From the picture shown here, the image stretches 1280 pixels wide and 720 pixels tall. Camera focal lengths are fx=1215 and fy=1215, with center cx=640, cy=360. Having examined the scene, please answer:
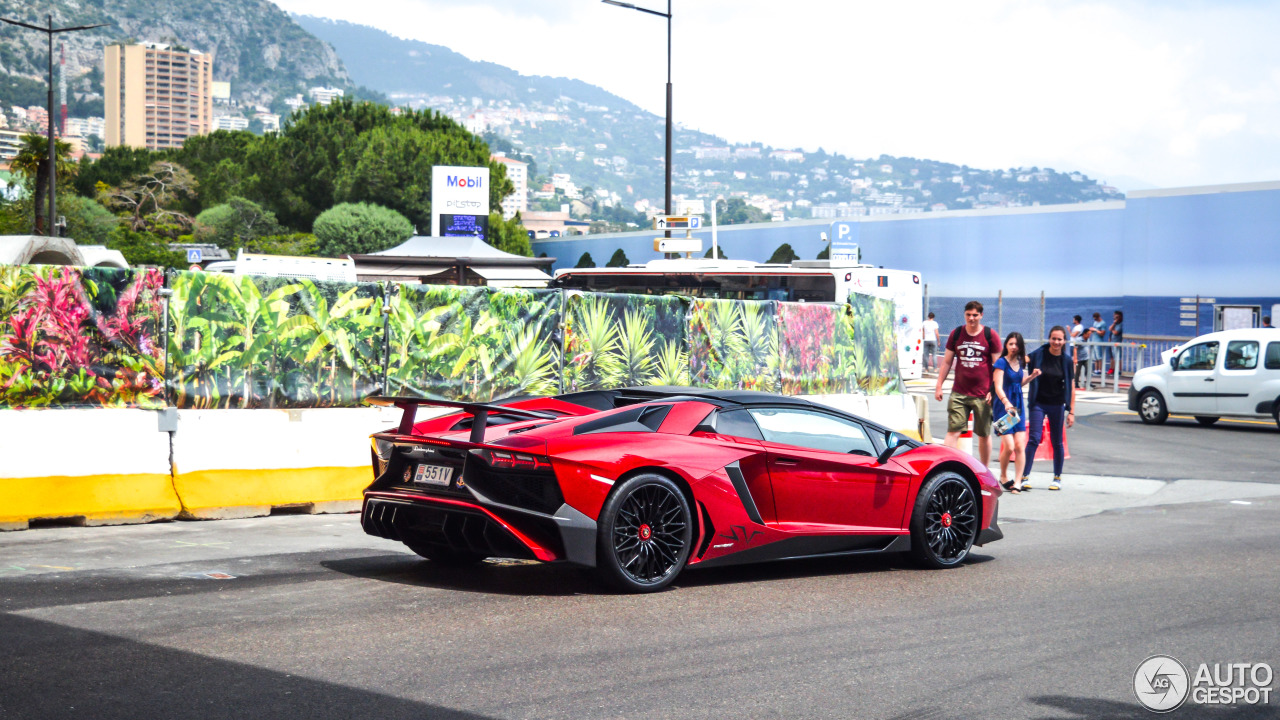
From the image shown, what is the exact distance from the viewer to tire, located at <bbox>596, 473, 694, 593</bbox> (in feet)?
22.4

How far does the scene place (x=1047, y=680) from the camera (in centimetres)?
538

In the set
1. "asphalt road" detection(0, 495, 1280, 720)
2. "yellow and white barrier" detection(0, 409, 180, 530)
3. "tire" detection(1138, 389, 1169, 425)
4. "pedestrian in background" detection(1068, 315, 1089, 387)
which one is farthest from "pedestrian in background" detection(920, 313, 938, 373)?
"yellow and white barrier" detection(0, 409, 180, 530)

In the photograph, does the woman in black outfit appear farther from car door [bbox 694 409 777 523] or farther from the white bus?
the white bus

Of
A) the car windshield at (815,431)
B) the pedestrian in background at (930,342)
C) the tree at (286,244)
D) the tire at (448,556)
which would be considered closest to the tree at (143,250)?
the tree at (286,244)

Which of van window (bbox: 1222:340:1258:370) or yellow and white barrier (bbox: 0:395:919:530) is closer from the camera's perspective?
yellow and white barrier (bbox: 0:395:919:530)

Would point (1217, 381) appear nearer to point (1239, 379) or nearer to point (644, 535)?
point (1239, 379)

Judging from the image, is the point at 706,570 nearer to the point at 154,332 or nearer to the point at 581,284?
the point at 154,332

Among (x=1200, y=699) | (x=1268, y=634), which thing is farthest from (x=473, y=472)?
(x=1268, y=634)

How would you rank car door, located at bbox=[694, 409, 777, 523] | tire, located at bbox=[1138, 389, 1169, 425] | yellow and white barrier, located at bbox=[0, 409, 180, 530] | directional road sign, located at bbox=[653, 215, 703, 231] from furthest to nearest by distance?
1. directional road sign, located at bbox=[653, 215, 703, 231]
2. tire, located at bbox=[1138, 389, 1169, 425]
3. yellow and white barrier, located at bbox=[0, 409, 180, 530]
4. car door, located at bbox=[694, 409, 777, 523]

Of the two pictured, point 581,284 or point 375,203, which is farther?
point 375,203

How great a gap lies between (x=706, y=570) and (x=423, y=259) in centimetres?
2210

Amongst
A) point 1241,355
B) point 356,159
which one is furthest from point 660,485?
point 356,159

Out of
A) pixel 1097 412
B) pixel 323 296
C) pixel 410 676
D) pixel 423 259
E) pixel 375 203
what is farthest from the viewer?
pixel 375 203

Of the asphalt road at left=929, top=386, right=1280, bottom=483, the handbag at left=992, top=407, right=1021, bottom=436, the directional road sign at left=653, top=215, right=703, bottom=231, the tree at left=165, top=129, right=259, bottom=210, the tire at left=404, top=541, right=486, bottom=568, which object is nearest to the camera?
the tire at left=404, top=541, right=486, bottom=568
